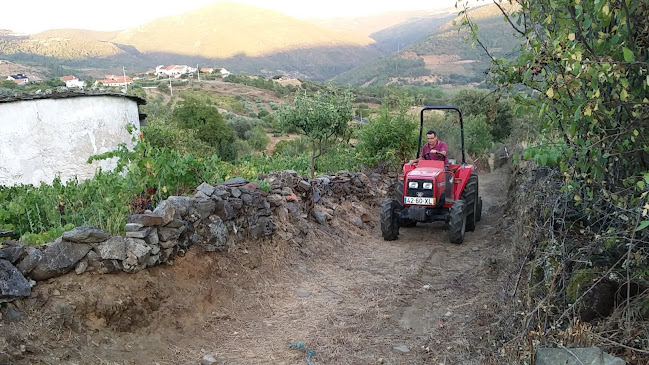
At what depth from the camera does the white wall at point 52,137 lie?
13945 millimetres

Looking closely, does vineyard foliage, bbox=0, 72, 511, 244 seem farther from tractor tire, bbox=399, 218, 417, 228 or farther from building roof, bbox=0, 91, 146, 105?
building roof, bbox=0, 91, 146, 105

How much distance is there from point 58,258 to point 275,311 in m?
2.46

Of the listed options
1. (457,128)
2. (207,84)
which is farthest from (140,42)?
(457,128)

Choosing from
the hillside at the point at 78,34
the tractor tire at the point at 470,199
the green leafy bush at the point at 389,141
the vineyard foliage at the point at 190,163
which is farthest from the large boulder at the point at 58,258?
the hillside at the point at 78,34

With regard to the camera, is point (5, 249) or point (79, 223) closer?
point (5, 249)

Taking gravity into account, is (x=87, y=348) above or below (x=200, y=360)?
above

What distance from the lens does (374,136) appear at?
13.8 m

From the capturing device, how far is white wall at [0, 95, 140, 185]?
13945 mm

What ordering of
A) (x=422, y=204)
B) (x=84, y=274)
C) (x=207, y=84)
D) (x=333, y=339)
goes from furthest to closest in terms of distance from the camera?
1. (x=207, y=84)
2. (x=422, y=204)
3. (x=333, y=339)
4. (x=84, y=274)

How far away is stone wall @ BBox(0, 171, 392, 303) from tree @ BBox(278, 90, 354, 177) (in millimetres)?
2542

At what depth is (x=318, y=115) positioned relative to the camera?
11594mm

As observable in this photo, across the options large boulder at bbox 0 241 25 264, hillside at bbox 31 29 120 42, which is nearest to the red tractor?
large boulder at bbox 0 241 25 264

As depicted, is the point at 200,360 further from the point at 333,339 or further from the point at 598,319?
the point at 598,319

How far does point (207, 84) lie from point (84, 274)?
66.7m
